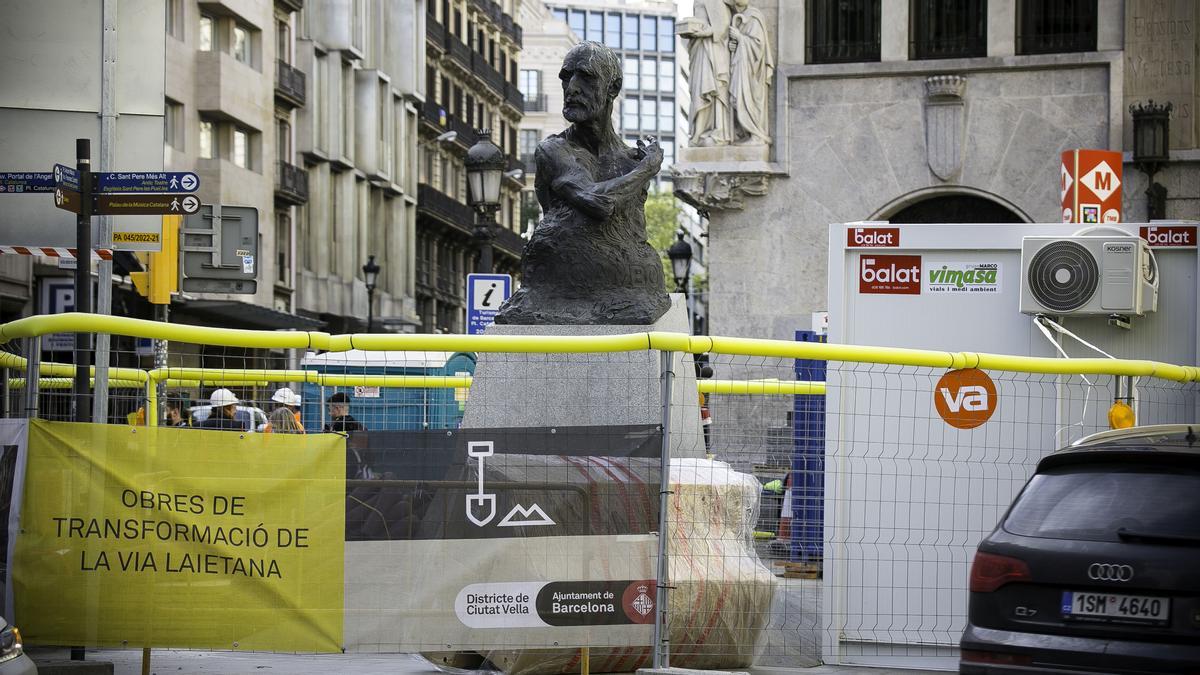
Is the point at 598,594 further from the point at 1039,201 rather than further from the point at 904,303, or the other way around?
the point at 1039,201

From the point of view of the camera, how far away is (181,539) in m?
8.28

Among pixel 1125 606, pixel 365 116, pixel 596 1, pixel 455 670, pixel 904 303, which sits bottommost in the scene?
pixel 455 670

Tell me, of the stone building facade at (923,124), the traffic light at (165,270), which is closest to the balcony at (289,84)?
the stone building facade at (923,124)

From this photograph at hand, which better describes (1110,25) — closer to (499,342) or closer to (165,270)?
(165,270)

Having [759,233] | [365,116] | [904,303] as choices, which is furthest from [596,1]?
[904,303]

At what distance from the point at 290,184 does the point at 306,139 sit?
9.74 ft

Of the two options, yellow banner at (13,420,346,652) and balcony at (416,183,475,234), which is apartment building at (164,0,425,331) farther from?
yellow banner at (13,420,346,652)

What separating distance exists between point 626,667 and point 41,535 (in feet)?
9.15

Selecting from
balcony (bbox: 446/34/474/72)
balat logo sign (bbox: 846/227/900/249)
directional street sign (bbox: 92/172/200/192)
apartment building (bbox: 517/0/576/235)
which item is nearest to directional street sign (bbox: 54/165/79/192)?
directional street sign (bbox: 92/172/200/192)

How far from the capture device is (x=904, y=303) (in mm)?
10758

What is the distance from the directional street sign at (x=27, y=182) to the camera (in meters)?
12.1

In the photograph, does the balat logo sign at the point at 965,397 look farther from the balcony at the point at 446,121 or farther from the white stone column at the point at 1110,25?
the balcony at the point at 446,121

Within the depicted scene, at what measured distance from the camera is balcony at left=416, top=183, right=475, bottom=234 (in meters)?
77.2

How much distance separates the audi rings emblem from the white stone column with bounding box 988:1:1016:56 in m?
17.5
